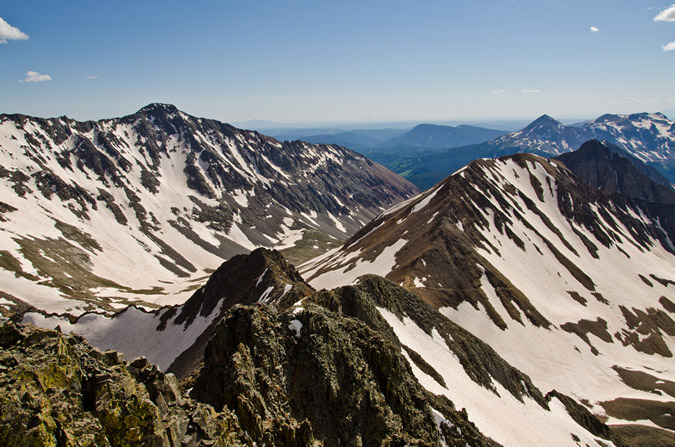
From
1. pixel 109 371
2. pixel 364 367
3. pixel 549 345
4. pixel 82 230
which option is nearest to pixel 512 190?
pixel 549 345

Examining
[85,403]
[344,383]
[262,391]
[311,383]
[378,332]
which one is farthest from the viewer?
[378,332]

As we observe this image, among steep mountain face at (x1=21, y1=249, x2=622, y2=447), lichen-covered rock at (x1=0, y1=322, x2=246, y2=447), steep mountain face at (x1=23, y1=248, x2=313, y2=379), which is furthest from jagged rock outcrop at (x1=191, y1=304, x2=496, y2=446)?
steep mountain face at (x1=23, y1=248, x2=313, y2=379)

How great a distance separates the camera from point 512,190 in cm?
16325

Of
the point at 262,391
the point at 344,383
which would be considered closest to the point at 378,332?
the point at 344,383

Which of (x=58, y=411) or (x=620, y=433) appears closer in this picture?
(x=58, y=411)

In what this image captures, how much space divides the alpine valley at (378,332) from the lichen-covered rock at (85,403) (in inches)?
2.7

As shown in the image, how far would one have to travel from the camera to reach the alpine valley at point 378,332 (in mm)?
18344

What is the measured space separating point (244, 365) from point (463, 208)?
112683 millimetres

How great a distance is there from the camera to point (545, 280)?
116m

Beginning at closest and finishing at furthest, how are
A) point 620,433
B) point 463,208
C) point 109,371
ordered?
1. point 109,371
2. point 620,433
3. point 463,208

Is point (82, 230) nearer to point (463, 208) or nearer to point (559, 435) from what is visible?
point (463, 208)

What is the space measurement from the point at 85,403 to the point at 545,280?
409 ft

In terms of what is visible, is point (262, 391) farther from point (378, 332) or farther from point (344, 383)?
point (378, 332)

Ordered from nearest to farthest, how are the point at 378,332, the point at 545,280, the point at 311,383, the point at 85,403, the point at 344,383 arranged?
the point at 85,403
the point at 311,383
the point at 344,383
the point at 378,332
the point at 545,280
